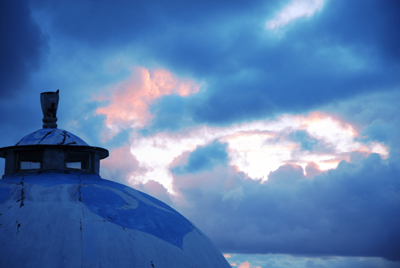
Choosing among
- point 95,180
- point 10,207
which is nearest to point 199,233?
point 95,180

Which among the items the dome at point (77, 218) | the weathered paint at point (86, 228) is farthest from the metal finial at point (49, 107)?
the weathered paint at point (86, 228)

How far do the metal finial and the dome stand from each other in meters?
0.85

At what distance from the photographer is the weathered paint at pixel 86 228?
1323 cm

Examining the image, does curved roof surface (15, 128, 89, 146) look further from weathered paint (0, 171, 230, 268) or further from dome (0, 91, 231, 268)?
weathered paint (0, 171, 230, 268)

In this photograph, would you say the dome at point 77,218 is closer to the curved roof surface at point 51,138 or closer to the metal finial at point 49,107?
the curved roof surface at point 51,138

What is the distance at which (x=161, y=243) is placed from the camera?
49.4ft

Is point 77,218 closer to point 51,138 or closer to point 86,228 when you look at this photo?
point 86,228

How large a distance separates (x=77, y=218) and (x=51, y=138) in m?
5.86

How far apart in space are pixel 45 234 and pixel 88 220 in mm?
1571

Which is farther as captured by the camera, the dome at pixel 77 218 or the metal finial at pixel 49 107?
the metal finial at pixel 49 107

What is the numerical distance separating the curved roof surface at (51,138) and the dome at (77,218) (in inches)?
1.9

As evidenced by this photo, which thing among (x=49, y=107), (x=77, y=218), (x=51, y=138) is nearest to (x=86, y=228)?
(x=77, y=218)

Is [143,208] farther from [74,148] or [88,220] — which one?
[74,148]

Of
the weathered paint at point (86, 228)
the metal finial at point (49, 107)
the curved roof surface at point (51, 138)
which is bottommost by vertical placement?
the weathered paint at point (86, 228)
